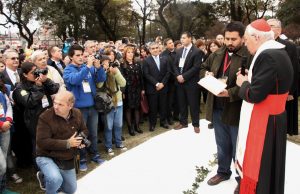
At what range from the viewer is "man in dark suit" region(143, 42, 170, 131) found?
7157mm

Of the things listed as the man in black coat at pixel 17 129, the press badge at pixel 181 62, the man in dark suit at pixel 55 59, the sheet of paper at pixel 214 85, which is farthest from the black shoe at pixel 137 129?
the sheet of paper at pixel 214 85

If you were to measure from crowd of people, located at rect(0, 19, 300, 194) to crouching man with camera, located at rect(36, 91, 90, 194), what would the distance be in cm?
1

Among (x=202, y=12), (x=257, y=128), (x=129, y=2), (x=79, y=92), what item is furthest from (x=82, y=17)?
(x=257, y=128)

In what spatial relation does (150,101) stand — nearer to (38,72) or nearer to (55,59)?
(55,59)

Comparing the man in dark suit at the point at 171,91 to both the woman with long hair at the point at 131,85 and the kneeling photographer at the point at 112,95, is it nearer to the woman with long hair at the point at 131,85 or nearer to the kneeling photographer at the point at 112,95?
the woman with long hair at the point at 131,85

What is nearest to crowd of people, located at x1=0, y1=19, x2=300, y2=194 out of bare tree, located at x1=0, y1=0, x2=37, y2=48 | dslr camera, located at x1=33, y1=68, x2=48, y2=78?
dslr camera, located at x1=33, y1=68, x2=48, y2=78

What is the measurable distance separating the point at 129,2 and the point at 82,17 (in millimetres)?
6885

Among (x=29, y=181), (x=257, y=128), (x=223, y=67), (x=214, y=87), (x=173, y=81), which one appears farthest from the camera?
(x=173, y=81)

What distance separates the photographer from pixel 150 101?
7309mm

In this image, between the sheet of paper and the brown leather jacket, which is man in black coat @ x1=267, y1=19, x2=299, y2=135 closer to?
the sheet of paper

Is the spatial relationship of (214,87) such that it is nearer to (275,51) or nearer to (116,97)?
(275,51)

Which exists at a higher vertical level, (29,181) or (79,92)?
(79,92)

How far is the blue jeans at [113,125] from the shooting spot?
19.1 feet

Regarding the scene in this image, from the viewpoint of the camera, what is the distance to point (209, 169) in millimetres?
5051
